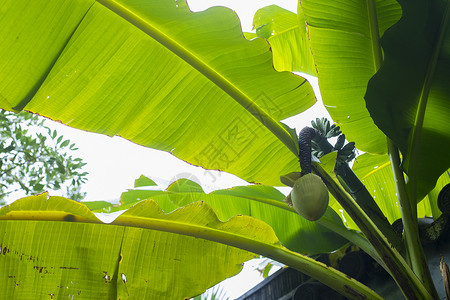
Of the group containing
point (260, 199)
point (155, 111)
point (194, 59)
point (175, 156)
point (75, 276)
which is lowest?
point (75, 276)

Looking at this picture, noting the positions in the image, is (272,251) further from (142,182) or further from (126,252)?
(142,182)

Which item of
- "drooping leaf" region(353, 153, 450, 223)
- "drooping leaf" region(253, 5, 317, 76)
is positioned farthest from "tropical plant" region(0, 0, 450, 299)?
"drooping leaf" region(253, 5, 317, 76)

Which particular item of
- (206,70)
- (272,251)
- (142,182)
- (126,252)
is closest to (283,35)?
(206,70)

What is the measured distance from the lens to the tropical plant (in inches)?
45.3

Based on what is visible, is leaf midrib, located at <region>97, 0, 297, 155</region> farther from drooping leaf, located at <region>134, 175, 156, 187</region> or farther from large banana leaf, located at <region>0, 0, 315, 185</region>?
drooping leaf, located at <region>134, 175, 156, 187</region>

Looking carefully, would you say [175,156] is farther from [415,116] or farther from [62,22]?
[415,116]

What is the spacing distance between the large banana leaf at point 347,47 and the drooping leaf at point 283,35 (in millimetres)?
480

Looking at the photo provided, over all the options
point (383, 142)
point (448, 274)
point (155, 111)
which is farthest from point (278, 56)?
point (448, 274)

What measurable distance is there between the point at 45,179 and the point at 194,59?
9.68ft

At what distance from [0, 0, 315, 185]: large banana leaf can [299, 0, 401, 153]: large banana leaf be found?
9cm

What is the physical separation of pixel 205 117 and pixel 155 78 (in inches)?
8.3

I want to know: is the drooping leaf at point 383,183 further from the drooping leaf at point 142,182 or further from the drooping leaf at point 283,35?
the drooping leaf at point 142,182

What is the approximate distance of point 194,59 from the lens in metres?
1.30

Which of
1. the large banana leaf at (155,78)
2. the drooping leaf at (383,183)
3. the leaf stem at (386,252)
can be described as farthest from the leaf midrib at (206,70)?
the drooping leaf at (383,183)
